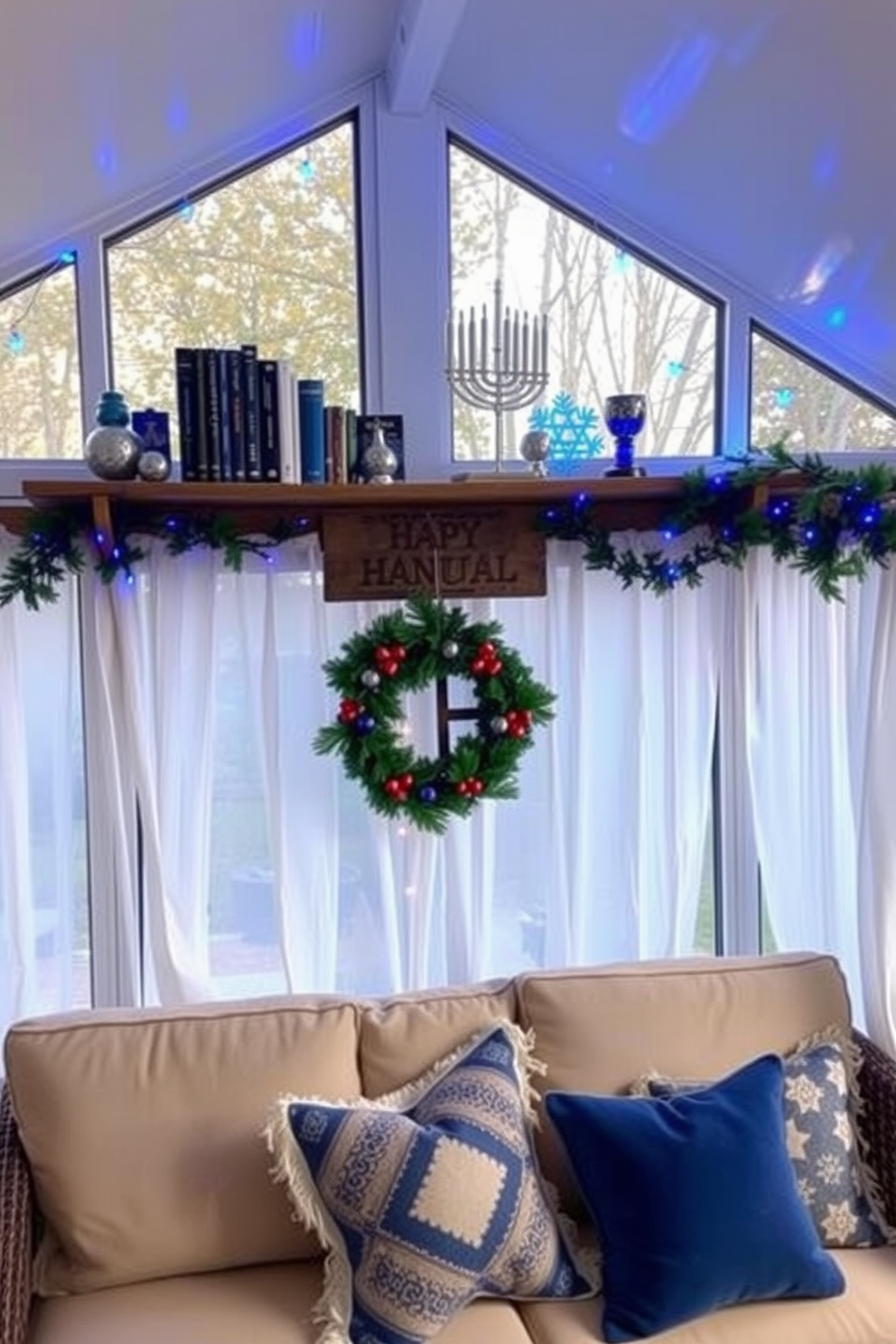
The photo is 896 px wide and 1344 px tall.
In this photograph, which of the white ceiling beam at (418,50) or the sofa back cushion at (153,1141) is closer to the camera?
the sofa back cushion at (153,1141)

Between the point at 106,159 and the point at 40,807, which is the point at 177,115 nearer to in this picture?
the point at 106,159

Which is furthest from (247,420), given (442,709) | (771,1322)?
(771,1322)

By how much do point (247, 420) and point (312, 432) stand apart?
15 centimetres

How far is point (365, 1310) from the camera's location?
1794mm

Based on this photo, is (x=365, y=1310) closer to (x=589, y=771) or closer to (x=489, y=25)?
(x=589, y=771)

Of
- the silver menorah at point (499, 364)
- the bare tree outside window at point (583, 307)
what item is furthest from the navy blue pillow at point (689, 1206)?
the bare tree outside window at point (583, 307)

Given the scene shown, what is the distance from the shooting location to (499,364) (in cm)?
250

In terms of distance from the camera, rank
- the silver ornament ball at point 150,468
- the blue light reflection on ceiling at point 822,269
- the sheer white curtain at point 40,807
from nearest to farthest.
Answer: the silver ornament ball at point 150,468
the blue light reflection on ceiling at point 822,269
the sheer white curtain at point 40,807

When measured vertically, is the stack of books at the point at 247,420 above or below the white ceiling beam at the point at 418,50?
below

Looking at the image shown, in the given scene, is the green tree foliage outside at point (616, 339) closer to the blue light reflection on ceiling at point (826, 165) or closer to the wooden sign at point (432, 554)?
the wooden sign at point (432, 554)

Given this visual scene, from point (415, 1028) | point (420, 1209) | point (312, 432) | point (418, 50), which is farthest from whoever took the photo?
point (312, 432)

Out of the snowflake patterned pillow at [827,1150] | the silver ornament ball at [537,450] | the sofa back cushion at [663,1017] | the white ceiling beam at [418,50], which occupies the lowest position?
the snowflake patterned pillow at [827,1150]

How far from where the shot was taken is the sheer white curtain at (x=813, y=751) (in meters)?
2.74

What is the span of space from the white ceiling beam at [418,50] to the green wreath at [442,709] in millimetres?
1150
